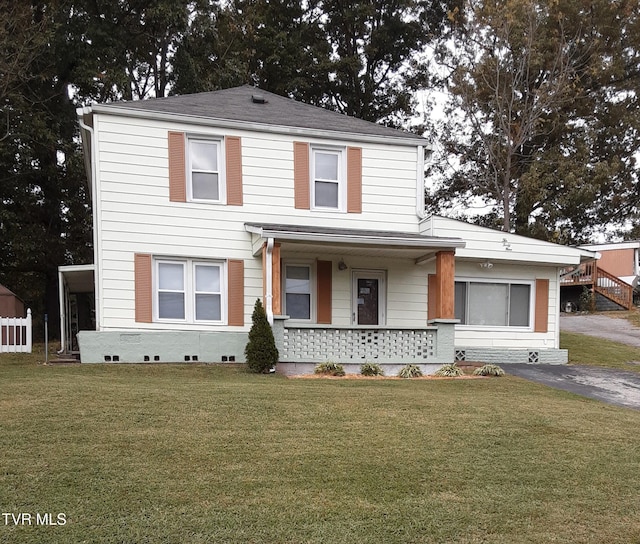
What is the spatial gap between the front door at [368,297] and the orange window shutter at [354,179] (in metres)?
1.66

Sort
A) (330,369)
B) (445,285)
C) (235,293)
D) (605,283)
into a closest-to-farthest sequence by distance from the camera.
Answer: (330,369), (445,285), (235,293), (605,283)

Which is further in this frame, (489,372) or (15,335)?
(15,335)

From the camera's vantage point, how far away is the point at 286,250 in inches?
442

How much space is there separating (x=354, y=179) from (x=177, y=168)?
4.20 m

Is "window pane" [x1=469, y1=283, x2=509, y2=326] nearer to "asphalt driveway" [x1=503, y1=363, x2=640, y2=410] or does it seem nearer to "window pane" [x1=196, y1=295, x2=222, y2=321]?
"asphalt driveway" [x1=503, y1=363, x2=640, y2=410]

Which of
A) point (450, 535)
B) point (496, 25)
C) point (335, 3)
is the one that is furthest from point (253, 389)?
point (335, 3)

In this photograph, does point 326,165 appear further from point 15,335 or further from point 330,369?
point 15,335

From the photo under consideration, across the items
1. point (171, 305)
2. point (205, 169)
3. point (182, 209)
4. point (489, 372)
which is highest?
point (205, 169)

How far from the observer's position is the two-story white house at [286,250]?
10328mm

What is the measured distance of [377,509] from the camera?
139 inches

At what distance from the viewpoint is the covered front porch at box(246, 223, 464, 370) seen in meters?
10.0

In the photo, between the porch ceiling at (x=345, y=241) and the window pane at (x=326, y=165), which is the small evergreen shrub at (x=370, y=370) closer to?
the porch ceiling at (x=345, y=241)

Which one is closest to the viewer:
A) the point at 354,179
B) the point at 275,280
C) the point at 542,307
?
the point at 275,280

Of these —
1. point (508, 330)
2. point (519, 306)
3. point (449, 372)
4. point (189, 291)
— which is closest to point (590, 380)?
point (508, 330)
